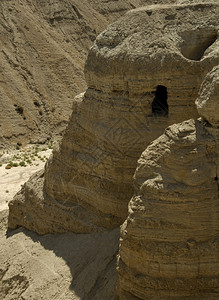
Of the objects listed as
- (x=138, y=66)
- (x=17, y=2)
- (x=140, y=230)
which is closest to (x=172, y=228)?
(x=140, y=230)

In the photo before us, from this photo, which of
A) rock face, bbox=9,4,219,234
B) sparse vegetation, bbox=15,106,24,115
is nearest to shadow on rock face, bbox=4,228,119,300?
rock face, bbox=9,4,219,234

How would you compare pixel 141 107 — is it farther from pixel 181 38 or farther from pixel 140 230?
pixel 140 230

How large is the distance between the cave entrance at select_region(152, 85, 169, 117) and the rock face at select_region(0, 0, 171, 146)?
73.9 feet

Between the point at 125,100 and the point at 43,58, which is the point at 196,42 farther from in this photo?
the point at 43,58

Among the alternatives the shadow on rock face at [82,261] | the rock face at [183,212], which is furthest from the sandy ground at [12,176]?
the rock face at [183,212]

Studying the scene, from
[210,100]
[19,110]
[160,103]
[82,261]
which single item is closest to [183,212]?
[210,100]

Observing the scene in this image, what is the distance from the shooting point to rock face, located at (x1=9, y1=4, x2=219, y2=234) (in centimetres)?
1115

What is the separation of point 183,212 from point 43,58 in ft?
104

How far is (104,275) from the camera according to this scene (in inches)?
439

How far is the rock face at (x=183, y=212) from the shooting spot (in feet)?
28.2

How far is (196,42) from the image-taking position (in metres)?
11.3

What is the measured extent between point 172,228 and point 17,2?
1417 inches

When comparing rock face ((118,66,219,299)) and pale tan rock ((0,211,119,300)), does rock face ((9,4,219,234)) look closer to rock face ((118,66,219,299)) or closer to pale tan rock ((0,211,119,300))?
pale tan rock ((0,211,119,300))

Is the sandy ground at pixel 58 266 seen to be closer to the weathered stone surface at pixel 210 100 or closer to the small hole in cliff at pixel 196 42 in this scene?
the weathered stone surface at pixel 210 100
